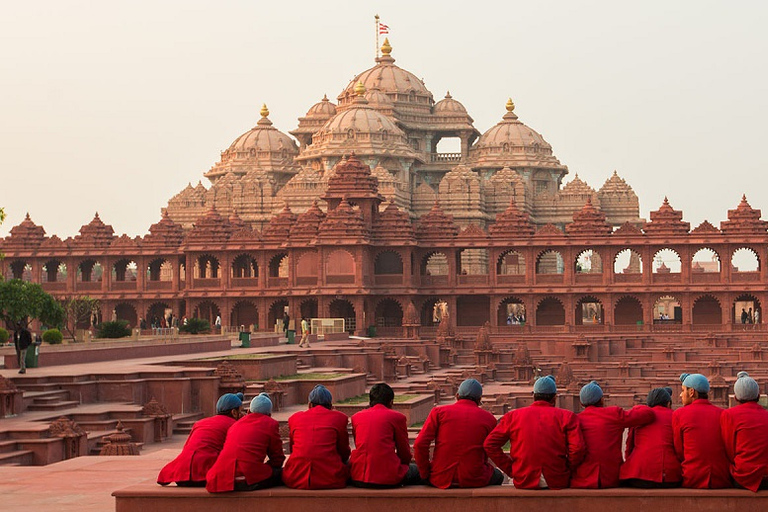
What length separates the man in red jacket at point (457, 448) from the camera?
11.6 metres

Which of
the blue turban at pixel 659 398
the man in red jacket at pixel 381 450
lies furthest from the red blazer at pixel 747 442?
the man in red jacket at pixel 381 450

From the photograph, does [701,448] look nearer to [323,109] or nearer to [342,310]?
[342,310]

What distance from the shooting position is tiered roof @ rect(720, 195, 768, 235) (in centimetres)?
6072

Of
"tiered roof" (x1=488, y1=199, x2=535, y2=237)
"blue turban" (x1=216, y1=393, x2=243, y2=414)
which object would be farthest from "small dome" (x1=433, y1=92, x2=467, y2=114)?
"blue turban" (x1=216, y1=393, x2=243, y2=414)

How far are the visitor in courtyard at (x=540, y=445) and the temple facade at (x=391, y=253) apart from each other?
1738 inches

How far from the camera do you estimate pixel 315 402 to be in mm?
12055

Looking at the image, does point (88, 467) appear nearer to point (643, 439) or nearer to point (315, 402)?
point (315, 402)

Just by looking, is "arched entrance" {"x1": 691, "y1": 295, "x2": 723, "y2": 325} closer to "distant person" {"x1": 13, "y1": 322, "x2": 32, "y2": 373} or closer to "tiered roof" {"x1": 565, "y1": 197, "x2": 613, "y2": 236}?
"tiered roof" {"x1": 565, "y1": 197, "x2": 613, "y2": 236}

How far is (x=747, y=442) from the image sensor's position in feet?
36.9

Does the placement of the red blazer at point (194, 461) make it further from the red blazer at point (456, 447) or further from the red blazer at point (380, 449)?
the red blazer at point (456, 447)

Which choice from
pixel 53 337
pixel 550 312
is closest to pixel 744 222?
pixel 550 312

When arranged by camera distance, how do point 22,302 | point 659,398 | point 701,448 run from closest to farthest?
point 701,448 < point 659,398 < point 22,302

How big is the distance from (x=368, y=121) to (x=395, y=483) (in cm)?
6721

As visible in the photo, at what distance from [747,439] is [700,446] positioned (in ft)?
1.27
